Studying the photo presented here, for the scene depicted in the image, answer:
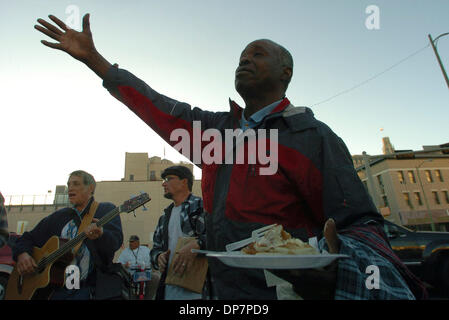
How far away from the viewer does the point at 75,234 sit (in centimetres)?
400

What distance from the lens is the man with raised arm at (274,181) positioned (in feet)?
2.65

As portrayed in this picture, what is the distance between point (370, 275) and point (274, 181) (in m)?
0.60

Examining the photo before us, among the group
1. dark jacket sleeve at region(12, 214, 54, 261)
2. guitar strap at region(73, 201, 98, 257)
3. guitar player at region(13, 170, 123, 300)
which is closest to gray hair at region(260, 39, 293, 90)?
guitar player at region(13, 170, 123, 300)

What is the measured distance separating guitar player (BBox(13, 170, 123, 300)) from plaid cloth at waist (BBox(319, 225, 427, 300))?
11.9 ft

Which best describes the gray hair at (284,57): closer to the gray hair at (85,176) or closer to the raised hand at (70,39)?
the raised hand at (70,39)

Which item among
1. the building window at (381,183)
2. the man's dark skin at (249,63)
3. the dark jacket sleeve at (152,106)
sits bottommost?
the dark jacket sleeve at (152,106)

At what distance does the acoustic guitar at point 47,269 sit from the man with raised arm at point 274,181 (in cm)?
300

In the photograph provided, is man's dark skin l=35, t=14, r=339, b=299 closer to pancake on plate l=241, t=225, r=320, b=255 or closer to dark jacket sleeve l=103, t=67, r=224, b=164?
dark jacket sleeve l=103, t=67, r=224, b=164

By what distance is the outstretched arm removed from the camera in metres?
1.57

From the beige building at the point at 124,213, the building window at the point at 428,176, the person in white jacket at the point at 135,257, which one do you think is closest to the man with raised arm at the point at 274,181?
the person in white jacket at the point at 135,257

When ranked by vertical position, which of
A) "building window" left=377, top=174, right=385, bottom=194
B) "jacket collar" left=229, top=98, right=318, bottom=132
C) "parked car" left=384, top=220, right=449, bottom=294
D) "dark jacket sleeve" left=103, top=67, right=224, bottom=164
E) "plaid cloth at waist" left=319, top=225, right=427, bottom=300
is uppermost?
→ "building window" left=377, top=174, right=385, bottom=194

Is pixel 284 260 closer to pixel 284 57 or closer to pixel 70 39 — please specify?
pixel 284 57
